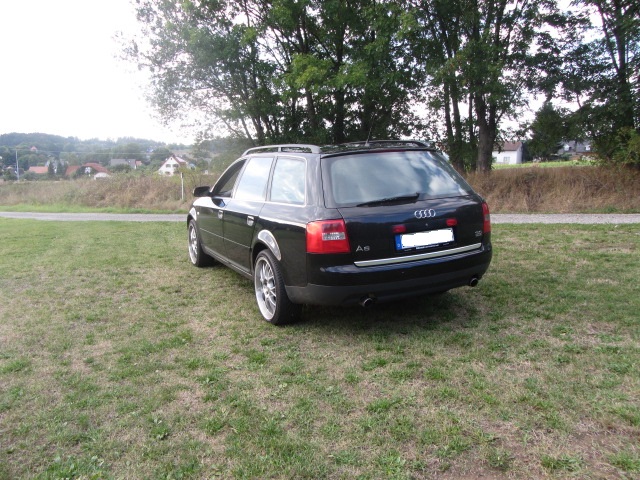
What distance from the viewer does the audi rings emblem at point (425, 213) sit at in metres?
4.01

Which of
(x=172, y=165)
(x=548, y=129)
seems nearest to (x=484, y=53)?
(x=548, y=129)

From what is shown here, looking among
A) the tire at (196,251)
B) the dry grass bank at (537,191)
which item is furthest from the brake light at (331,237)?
the dry grass bank at (537,191)

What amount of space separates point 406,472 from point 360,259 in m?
1.84

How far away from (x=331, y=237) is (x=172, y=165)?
19914mm

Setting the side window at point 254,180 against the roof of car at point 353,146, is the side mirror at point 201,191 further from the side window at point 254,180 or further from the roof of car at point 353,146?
the roof of car at point 353,146

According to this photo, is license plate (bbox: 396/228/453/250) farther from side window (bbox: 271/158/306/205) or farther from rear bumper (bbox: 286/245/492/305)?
side window (bbox: 271/158/306/205)

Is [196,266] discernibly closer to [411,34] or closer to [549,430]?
[549,430]

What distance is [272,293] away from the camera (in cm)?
464

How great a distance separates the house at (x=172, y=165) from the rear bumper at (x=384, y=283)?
18.3m

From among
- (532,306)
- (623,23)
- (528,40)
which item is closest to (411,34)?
(528,40)

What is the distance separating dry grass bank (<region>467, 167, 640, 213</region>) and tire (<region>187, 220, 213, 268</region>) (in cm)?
935

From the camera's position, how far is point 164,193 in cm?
2117

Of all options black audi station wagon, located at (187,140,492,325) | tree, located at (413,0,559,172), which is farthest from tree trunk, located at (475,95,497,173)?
black audi station wagon, located at (187,140,492,325)

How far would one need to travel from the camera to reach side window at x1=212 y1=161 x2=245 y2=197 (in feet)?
20.0
